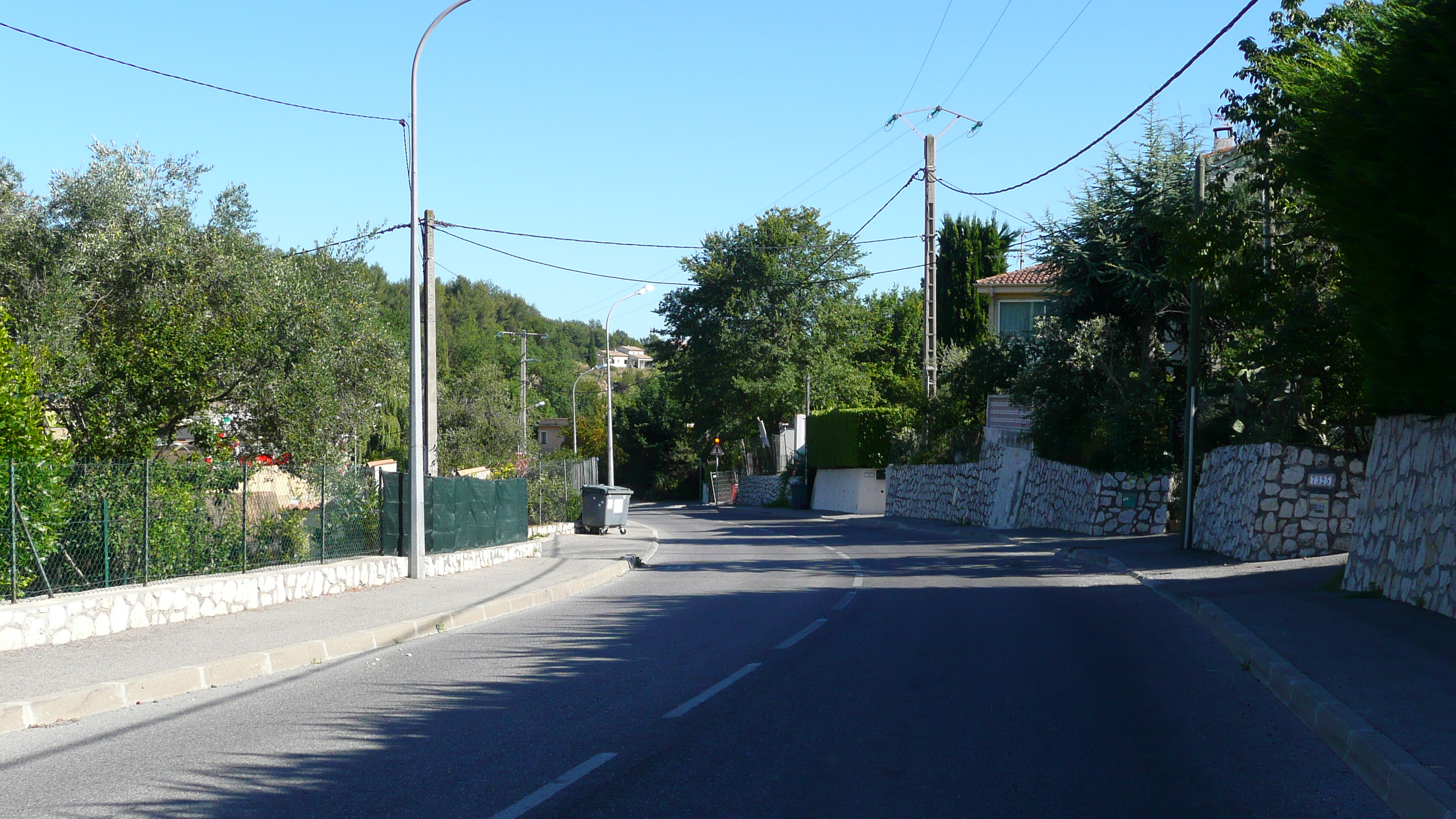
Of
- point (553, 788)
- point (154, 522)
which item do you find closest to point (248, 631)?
point (154, 522)

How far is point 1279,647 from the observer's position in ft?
31.0

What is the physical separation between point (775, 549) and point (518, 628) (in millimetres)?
13859

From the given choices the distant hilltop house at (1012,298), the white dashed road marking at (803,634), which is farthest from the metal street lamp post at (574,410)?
the white dashed road marking at (803,634)

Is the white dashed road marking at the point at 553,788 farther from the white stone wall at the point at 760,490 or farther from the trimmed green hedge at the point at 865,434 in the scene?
the white stone wall at the point at 760,490

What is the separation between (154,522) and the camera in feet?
41.0

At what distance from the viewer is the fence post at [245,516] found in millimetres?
13984

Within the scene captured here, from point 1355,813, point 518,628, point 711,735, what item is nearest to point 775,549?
point 518,628

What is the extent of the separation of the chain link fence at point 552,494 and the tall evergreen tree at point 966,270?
26.4 m

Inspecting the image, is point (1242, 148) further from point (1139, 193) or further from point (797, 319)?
point (797, 319)

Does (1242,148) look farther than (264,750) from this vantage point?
Yes

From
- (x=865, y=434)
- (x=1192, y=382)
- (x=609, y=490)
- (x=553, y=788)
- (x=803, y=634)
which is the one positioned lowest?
(x=803, y=634)

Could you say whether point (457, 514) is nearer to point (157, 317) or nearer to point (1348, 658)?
point (157, 317)

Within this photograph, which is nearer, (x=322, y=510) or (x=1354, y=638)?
(x=1354, y=638)

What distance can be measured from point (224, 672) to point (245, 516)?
493 centimetres
